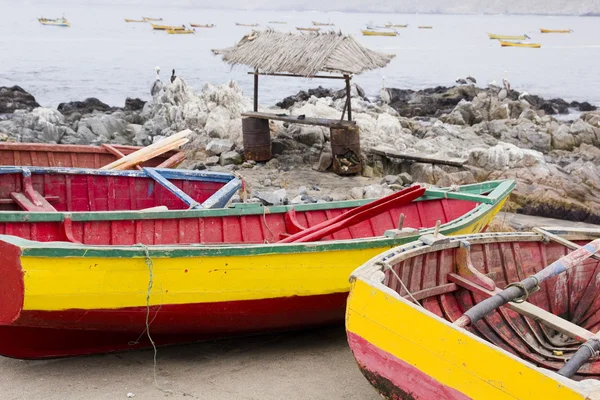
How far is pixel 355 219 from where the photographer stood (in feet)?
22.7

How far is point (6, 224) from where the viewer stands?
21.5 ft

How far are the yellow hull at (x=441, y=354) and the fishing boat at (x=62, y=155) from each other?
20.5 feet

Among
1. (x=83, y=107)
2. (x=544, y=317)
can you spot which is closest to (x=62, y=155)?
(x=544, y=317)

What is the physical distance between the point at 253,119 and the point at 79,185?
5679 millimetres

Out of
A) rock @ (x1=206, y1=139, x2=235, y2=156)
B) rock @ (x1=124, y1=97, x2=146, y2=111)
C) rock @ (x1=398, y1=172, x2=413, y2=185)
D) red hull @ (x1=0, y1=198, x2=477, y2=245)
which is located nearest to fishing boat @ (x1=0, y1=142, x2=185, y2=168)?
red hull @ (x1=0, y1=198, x2=477, y2=245)

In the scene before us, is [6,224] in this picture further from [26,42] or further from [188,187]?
[26,42]

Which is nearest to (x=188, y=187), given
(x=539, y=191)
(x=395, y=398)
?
(x=395, y=398)

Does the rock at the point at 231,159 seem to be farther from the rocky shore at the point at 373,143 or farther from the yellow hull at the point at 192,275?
the yellow hull at the point at 192,275

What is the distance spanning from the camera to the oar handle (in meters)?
4.73

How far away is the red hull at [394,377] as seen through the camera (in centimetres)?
425

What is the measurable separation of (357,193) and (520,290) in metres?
6.53

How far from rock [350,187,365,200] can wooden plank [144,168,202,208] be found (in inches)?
145

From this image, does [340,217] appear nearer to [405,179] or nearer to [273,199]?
[273,199]

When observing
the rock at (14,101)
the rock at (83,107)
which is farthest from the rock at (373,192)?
the rock at (14,101)
